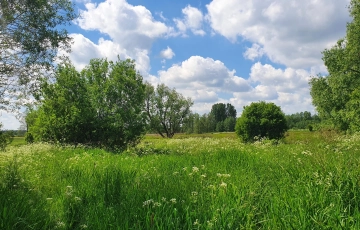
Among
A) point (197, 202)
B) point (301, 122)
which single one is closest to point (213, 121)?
point (301, 122)

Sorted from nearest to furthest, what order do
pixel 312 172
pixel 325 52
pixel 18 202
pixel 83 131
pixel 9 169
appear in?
pixel 18 202
pixel 312 172
pixel 9 169
pixel 83 131
pixel 325 52

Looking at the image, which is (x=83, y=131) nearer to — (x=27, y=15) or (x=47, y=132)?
(x=47, y=132)

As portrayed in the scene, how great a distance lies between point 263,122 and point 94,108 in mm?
15925

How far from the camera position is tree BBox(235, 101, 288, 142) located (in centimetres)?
2636

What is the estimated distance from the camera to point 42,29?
10008mm

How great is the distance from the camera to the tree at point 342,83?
2436 centimetres

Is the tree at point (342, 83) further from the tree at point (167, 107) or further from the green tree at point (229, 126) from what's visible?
the green tree at point (229, 126)

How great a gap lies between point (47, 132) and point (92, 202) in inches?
659

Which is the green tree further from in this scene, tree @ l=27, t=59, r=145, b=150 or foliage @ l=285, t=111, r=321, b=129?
tree @ l=27, t=59, r=145, b=150

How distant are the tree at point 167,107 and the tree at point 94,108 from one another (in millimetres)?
44238

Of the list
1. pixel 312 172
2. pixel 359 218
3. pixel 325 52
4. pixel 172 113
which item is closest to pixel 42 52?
pixel 312 172

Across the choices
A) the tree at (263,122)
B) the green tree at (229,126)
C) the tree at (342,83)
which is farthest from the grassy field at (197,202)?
the green tree at (229,126)

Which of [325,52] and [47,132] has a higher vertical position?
[325,52]

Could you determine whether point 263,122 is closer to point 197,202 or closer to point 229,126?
point 197,202
